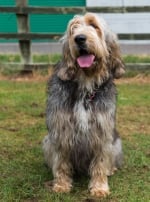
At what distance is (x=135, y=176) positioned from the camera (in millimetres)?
5742

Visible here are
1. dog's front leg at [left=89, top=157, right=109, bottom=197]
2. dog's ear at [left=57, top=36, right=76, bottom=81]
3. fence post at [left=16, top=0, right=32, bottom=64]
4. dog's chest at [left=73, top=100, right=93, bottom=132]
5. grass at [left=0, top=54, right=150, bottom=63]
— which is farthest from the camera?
grass at [left=0, top=54, right=150, bottom=63]

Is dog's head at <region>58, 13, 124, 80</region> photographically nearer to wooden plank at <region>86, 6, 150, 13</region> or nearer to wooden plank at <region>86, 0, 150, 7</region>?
wooden plank at <region>86, 6, 150, 13</region>

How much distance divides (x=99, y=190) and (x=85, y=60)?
1.24 meters

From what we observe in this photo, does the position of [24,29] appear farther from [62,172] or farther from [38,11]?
[62,172]

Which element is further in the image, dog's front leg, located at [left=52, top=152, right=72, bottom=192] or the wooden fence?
the wooden fence

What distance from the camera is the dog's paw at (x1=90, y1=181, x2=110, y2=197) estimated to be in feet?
17.1

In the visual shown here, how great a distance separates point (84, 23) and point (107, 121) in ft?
3.08

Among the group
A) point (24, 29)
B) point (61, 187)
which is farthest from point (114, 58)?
point (24, 29)

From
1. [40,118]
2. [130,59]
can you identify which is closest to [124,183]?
[40,118]

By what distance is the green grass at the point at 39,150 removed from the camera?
206 inches

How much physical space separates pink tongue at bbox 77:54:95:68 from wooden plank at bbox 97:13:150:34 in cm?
1213

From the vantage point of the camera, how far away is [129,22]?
55.4 ft

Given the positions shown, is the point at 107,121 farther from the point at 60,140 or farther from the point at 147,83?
the point at 147,83

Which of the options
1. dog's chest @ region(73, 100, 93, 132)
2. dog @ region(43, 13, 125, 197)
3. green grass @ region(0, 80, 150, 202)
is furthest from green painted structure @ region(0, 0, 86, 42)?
dog's chest @ region(73, 100, 93, 132)
